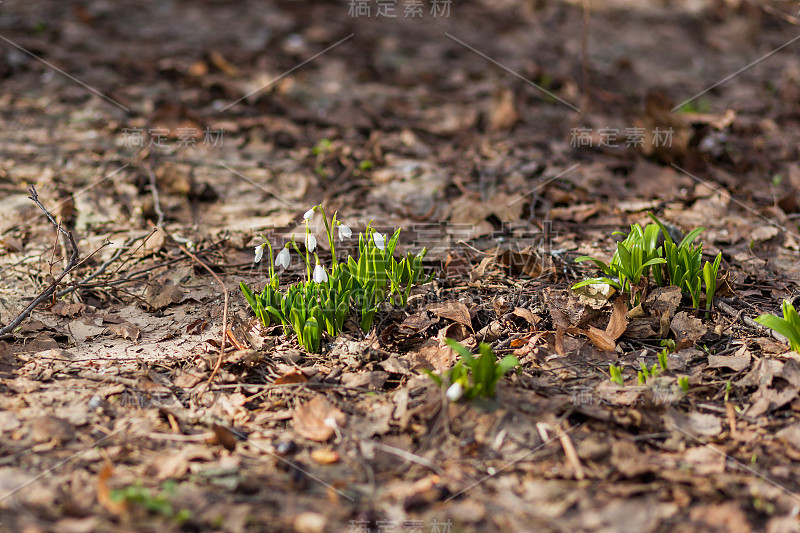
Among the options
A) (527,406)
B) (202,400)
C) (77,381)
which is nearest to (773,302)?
(527,406)

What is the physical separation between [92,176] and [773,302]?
4.17 m

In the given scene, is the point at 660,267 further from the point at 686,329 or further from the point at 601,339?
the point at 601,339

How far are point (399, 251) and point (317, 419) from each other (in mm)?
1423

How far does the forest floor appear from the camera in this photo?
1845 millimetres

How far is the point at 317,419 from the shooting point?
214 cm

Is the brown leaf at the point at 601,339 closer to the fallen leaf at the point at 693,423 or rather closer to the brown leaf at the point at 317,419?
the fallen leaf at the point at 693,423

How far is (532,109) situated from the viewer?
538 centimetres

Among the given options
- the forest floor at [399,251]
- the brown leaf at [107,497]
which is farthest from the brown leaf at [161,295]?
the brown leaf at [107,497]

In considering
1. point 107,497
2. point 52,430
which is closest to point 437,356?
point 107,497

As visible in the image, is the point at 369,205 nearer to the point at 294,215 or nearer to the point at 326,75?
the point at 294,215

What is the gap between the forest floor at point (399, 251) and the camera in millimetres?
1845

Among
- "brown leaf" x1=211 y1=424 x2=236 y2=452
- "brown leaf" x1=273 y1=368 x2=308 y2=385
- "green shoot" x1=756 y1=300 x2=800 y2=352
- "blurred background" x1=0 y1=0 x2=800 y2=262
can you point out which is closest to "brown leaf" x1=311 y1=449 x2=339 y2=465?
"brown leaf" x1=211 y1=424 x2=236 y2=452

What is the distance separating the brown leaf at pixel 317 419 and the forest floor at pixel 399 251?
0.04 feet

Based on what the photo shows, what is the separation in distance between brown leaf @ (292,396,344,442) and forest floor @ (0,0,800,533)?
11mm
